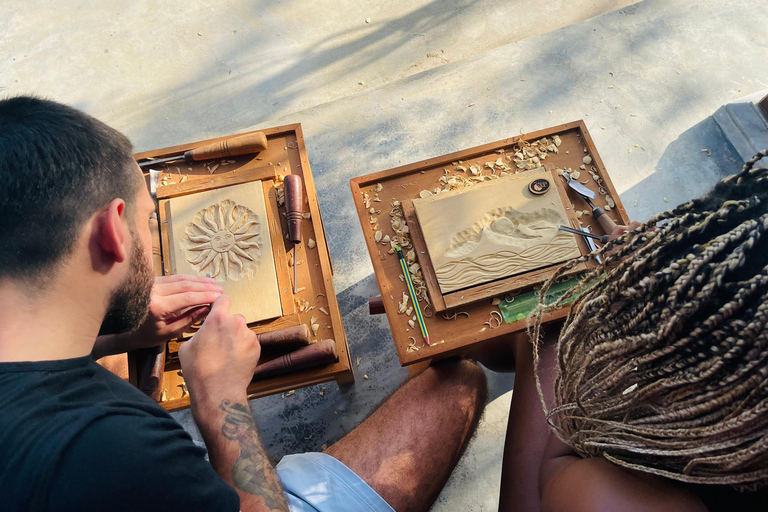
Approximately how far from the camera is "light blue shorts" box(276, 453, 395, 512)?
3.64 ft

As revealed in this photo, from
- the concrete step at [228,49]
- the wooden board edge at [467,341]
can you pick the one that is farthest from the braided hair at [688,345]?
the concrete step at [228,49]

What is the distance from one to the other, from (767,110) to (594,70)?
0.80 metres

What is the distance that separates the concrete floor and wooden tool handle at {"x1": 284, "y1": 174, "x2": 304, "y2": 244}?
0.70m

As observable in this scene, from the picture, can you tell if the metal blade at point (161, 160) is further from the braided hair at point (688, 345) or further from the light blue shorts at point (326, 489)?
the braided hair at point (688, 345)

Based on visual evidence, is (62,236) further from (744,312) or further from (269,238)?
(744,312)

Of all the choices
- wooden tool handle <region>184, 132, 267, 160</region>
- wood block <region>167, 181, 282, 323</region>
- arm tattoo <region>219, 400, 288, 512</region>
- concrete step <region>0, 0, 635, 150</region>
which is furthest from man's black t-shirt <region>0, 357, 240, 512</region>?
concrete step <region>0, 0, 635, 150</region>

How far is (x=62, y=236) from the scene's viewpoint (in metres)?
0.88

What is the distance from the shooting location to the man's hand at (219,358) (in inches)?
44.4

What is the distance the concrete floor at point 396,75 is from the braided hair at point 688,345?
131 cm

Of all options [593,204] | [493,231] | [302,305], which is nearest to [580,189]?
[593,204]

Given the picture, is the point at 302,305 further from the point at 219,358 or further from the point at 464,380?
the point at 464,380

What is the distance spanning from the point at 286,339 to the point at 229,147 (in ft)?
2.31

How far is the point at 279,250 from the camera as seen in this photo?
145cm

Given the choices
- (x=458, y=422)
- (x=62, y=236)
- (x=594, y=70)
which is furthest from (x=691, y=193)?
(x=62, y=236)
